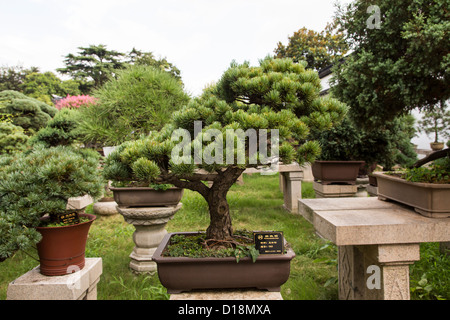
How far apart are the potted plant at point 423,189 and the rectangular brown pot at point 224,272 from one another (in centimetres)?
71

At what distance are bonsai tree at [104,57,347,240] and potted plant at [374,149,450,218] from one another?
55 centimetres

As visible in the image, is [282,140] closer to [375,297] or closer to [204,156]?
[204,156]

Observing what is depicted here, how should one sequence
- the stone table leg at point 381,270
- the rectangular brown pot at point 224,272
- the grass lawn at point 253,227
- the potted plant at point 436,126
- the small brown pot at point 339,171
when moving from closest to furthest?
1. the rectangular brown pot at point 224,272
2. the stone table leg at point 381,270
3. the grass lawn at point 253,227
4. the small brown pot at point 339,171
5. the potted plant at point 436,126

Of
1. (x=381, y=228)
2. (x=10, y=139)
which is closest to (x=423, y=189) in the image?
(x=381, y=228)

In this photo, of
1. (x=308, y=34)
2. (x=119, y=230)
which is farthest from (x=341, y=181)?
(x=308, y=34)

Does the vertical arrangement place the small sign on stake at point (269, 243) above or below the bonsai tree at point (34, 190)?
below

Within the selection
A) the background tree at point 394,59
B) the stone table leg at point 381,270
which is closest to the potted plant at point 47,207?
the stone table leg at point 381,270

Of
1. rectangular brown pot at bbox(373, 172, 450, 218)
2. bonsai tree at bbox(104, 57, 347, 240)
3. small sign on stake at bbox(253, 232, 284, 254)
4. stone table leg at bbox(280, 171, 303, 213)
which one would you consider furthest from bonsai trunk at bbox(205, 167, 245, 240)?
stone table leg at bbox(280, 171, 303, 213)

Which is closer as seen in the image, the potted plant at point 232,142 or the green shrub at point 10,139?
the potted plant at point 232,142

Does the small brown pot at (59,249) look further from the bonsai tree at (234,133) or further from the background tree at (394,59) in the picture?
the background tree at (394,59)

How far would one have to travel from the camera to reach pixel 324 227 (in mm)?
1341

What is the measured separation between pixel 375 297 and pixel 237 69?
A: 1305 mm

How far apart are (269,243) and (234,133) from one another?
0.50m

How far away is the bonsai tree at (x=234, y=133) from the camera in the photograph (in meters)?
1.04
